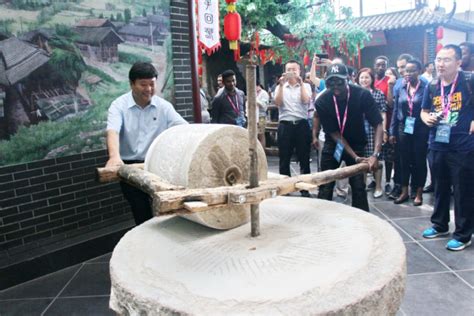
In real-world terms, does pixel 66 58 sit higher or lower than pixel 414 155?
higher

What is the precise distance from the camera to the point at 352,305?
1405 millimetres

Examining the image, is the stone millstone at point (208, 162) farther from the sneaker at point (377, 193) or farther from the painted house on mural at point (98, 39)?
the sneaker at point (377, 193)

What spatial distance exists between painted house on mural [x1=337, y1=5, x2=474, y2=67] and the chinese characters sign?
7507 mm

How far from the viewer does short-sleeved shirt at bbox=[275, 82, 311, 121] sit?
533 cm

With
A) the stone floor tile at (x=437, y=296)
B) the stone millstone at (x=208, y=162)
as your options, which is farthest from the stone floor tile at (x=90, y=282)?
the stone floor tile at (x=437, y=296)

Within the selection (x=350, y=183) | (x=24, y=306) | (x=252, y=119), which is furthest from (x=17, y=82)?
(x=350, y=183)

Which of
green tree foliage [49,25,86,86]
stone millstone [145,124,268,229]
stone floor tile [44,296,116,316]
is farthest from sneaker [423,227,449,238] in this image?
green tree foliage [49,25,86,86]

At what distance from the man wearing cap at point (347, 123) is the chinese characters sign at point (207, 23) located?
7.20ft

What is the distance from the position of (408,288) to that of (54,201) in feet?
10.3

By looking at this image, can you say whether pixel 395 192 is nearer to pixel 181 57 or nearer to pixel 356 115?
pixel 356 115

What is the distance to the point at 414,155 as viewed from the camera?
4977mm

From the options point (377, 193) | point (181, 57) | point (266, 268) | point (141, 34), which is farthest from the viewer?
point (377, 193)

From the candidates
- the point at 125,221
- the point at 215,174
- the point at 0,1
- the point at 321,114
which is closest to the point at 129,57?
the point at 0,1

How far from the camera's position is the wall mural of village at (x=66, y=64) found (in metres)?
3.43
